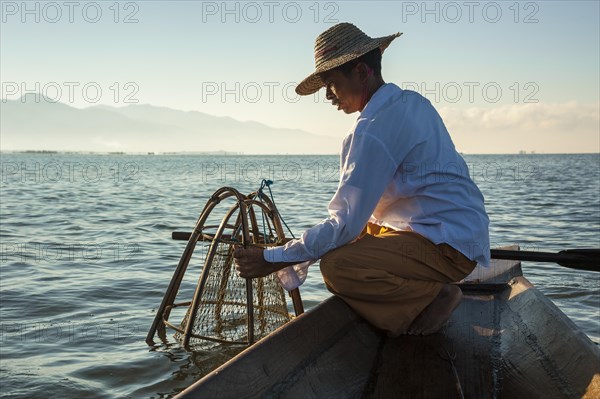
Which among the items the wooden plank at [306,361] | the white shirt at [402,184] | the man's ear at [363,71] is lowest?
the wooden plank at [306,361]

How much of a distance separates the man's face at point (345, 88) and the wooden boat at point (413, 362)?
950mm

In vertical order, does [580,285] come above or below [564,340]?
below

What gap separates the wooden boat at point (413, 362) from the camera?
2477mm

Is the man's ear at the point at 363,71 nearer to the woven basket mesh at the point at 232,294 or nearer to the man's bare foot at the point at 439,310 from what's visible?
the man's bare foot at the point at 439,310

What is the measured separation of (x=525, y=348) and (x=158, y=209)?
15225mm

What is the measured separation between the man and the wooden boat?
0.18 metres

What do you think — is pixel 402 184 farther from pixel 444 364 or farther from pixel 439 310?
pixel 444 364

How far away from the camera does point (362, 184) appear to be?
2879mm

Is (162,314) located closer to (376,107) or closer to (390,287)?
(390,287)

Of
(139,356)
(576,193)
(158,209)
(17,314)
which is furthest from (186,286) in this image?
(576,193)

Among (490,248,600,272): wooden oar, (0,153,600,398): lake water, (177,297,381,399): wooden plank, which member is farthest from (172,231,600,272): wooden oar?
(0,153,600,398): lake water

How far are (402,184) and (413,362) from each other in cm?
81

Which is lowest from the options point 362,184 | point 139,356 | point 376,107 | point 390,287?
point 139,356

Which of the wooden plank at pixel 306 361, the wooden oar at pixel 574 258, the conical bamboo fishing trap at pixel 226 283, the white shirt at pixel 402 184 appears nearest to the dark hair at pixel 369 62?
the white shirt at pixel 402 184
